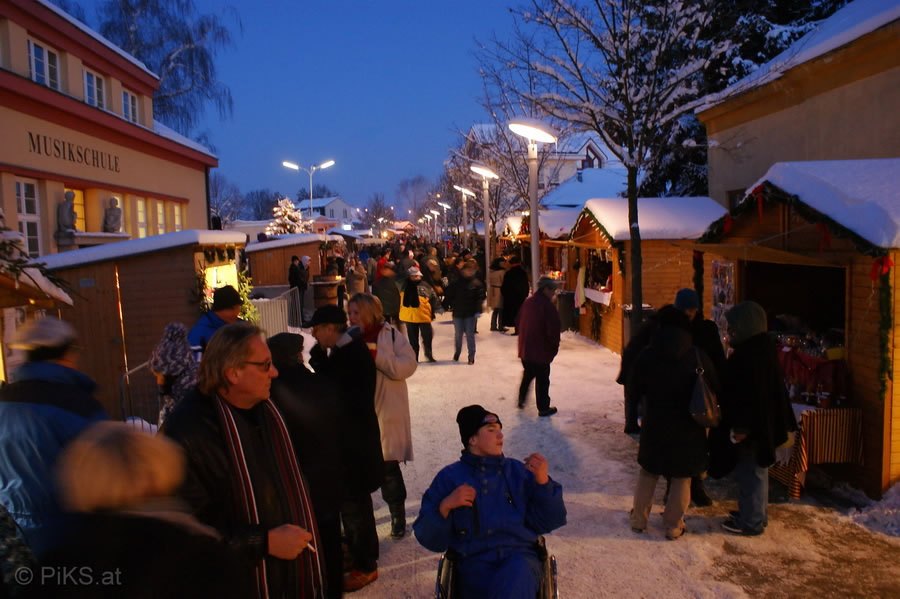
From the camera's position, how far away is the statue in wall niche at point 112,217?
679 inches

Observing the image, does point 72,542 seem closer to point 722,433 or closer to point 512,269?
point 722,433

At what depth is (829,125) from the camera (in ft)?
37.7

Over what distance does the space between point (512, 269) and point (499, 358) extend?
2470 mm

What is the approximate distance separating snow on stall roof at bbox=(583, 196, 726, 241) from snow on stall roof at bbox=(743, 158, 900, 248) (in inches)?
200

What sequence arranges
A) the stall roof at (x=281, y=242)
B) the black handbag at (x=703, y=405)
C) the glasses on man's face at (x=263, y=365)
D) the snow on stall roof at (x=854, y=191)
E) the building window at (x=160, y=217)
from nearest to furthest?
the glasses on man's face at (x=263, y=365) < the black handbag at (x=703, y=405) < the snow on stall roof at (x=854, y=191) < the building window at (x=160, y=217) < the stall roof at (x=281, y=242)

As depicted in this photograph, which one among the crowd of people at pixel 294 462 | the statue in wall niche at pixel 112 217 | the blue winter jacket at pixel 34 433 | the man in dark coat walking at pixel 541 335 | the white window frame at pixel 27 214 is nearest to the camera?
the crowd of people at pixel 294 462

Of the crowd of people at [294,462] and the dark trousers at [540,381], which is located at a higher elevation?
the crowd of people at [294,462]

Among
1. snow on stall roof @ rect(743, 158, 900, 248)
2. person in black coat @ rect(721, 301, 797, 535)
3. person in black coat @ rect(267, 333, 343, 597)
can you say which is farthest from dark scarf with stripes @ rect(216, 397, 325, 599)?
snow on stall roof @ rect(743, 158, 900, 248)

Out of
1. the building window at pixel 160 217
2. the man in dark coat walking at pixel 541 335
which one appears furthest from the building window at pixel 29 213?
the man in dark coat walking at pixel 541 335

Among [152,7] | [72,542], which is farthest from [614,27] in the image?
[152,7]

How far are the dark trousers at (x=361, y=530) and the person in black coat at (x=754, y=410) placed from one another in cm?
277

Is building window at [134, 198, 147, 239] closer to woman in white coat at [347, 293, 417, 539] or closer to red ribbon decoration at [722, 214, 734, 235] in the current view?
red ribbon decoration at [722, 214, 734, 235]

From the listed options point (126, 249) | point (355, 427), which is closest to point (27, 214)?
point (126, 249)

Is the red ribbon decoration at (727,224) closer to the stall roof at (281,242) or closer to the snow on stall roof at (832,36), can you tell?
the snow on stall roof at (832,36)
